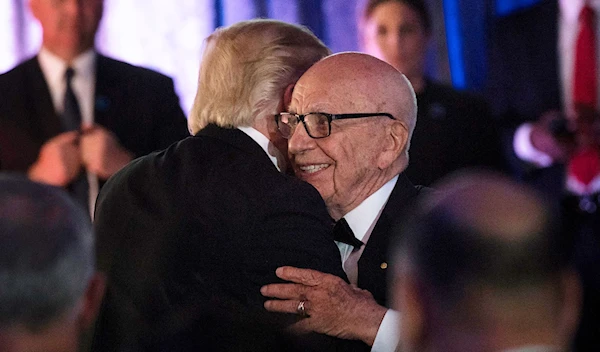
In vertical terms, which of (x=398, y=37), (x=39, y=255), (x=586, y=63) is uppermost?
(x=39, y=255)

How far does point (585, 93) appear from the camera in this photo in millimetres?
4496

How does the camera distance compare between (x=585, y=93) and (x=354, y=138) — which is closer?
(x=354, y=138)

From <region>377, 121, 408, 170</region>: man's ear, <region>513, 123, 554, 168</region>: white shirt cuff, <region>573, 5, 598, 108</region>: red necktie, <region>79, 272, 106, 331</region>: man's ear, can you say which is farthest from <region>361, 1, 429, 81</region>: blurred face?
<region>79, 272, 106, 331</region>: man's ear

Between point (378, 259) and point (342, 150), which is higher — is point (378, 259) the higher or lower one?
the lower one

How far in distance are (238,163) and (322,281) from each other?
331mm

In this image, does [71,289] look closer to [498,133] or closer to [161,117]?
[161,117]

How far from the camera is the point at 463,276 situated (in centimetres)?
115

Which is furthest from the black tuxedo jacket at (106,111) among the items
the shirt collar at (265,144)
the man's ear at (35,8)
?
the shirt collar at (265,144)

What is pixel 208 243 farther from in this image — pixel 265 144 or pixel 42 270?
pixel 42 270

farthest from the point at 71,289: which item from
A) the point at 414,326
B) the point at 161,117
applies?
the point at 161,117

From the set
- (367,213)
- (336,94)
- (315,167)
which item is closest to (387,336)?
(367,213)

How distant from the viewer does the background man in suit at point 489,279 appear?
3.76 ft

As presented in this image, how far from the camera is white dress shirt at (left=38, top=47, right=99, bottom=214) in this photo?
382 cm

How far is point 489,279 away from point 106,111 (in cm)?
293
